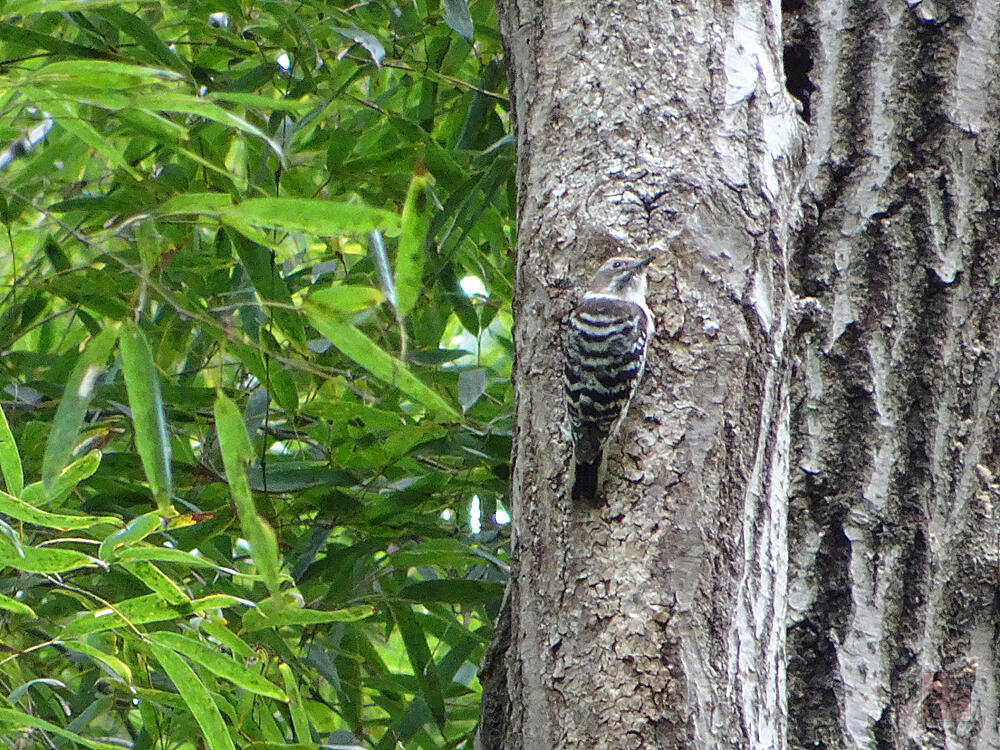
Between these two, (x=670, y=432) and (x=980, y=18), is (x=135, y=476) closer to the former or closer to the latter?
(x=670, y=432)

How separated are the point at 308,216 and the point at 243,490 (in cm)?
28

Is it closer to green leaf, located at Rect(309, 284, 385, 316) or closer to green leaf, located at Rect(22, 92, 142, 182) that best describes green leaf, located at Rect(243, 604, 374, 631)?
green leaf, located at Rect(309, 284, 385, 316)

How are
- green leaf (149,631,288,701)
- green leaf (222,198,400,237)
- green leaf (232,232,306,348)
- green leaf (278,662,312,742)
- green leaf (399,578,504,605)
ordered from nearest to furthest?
green leaf (222,198,400,237)
green leaf (149,631,288,701)
green leaf (278,662,312,742)
green leaf (232,232,306,348)
green leaf (399,578,504,605)

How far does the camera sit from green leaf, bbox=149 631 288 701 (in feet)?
4.66

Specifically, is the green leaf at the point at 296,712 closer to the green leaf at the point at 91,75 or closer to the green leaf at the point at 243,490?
the green leaf at the point at 243,490

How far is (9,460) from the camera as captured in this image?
132cm

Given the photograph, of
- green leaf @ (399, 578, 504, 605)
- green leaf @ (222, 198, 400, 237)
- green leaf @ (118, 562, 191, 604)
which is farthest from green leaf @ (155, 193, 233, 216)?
green leaf @ (399, 578, 504, 605)

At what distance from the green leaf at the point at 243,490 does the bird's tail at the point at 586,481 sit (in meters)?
0.34

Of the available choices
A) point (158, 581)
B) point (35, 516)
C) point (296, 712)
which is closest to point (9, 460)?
point (35, 516)

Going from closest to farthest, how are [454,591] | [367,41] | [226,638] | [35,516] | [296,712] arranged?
[35,516] < [226,638] < [296,712] < [367,41] < [454,591]

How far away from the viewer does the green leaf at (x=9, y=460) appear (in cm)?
131

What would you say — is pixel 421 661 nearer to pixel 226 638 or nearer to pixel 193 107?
pixel 226 638

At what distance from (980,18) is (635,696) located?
42.4 inches

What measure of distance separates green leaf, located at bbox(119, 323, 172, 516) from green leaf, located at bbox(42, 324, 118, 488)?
22 millimetres
